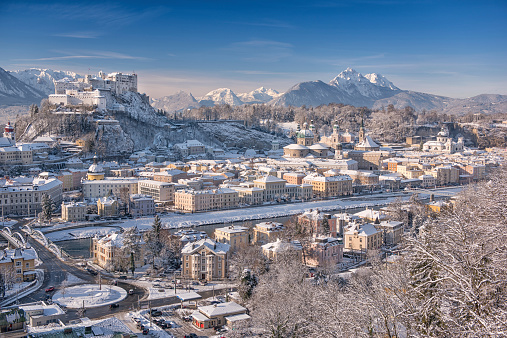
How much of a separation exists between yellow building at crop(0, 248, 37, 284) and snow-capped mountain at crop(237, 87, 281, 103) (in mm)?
147993

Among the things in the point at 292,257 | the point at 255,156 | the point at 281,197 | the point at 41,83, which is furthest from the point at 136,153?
the point at 41,83

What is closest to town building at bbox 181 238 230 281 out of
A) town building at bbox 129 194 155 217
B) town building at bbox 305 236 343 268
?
town building at bbox 305 236 343 268

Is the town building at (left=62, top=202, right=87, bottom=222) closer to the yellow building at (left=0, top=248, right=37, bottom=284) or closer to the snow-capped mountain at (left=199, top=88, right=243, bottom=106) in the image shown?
the yellow building at (left=0, top=248, right=37, bottom=284)

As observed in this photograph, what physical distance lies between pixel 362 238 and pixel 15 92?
82.8 m

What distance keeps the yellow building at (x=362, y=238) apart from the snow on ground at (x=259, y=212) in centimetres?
653

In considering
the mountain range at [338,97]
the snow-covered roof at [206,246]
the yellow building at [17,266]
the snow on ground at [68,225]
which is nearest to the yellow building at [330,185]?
the snow on ground at [68,225]

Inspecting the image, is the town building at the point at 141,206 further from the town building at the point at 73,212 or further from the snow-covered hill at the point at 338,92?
the snow-covered hill at the point at 338,92

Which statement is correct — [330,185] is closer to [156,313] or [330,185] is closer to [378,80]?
[156,313]

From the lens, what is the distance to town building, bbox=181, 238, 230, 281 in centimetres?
1432

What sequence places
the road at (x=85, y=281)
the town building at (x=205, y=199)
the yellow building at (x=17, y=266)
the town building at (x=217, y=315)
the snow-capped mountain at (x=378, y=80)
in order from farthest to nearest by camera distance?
1. the snow-capped mountain at (x=378, y=80)
2. the town building at (x=205, y=199)
3. the yellow building at (x=17, y=266)
4. the road at (x=85, y=281)
5. the town building at (x=217, y=315)

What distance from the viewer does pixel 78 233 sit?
2028cm

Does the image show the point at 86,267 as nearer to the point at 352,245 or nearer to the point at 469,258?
the point at 352,245

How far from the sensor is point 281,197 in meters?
28.7

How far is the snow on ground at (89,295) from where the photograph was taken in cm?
1204
